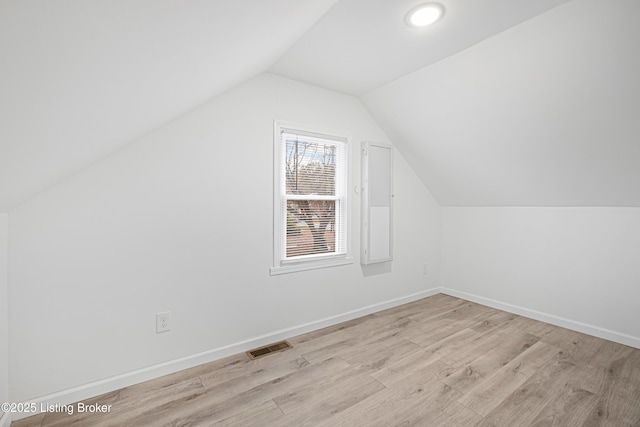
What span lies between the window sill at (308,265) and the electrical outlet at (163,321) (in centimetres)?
86

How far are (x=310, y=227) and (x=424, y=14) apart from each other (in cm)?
194

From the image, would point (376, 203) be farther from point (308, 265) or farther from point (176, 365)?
point (176, 365)

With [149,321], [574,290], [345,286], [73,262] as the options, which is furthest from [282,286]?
[574,290]

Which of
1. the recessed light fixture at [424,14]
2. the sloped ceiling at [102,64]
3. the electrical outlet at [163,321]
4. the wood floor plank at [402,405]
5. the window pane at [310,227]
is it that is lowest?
the wood floor plank at [402,405]

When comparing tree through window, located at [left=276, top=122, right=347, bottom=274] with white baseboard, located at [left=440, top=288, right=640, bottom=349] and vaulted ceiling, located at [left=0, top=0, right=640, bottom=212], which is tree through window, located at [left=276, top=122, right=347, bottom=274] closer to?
vaulted ceiling, located at [left=0, top=0, right=640, bottom=212]

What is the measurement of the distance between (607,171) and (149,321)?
382cm

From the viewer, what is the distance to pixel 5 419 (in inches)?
62.8

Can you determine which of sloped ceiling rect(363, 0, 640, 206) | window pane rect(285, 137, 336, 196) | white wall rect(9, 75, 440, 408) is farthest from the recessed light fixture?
window pane rect(285, 137, 336, 196)

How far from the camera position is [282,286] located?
2670 mm

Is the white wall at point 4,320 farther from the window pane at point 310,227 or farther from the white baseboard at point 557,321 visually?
the white baseboard at point 557,321

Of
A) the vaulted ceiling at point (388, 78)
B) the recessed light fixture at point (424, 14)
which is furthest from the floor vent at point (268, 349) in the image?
the recessed light fixture at point (424, 14)

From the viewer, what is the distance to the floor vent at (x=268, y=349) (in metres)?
2.39

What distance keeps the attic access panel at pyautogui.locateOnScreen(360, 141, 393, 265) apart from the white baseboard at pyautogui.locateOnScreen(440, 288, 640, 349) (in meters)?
1.34

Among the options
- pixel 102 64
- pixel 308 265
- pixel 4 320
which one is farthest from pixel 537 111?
pixel 4 320
